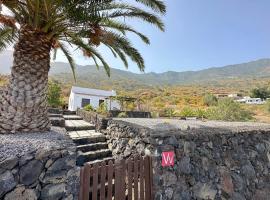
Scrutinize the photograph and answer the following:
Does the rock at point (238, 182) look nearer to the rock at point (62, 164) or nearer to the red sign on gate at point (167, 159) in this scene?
the red sign on gate at point (167, 159)

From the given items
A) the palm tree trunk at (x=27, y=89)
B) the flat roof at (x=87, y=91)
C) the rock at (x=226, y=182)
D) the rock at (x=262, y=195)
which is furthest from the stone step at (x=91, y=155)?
the flat roof at (x=87, y=91)

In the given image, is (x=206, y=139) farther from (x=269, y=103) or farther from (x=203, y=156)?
(x=269, y=103)

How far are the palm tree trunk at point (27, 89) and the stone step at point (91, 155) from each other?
3.89 feet

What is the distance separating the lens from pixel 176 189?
5.24 metres

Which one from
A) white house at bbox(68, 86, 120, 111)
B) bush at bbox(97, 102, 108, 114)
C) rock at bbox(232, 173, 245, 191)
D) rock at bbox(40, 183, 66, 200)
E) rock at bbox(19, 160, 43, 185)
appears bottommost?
rock at bbox(232, 173, 245, 191)

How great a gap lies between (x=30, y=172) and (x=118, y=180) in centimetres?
171

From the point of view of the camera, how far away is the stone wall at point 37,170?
327 cm

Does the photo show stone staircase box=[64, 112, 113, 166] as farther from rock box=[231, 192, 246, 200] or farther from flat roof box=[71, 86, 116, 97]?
flat roof box=[71, 86, 116, 97]

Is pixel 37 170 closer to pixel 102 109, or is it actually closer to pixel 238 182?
pixel 238 182

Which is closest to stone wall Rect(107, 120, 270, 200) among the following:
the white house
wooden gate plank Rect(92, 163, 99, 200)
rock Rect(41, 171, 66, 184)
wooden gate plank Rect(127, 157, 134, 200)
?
wooden gate plank Rect(127, 157, 134, 200)

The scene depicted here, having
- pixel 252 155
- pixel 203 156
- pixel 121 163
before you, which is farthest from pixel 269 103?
pixel 121 163

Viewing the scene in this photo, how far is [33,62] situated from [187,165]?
4.56 m

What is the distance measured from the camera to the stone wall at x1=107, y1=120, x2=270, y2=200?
205 inches

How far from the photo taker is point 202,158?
232 inches
